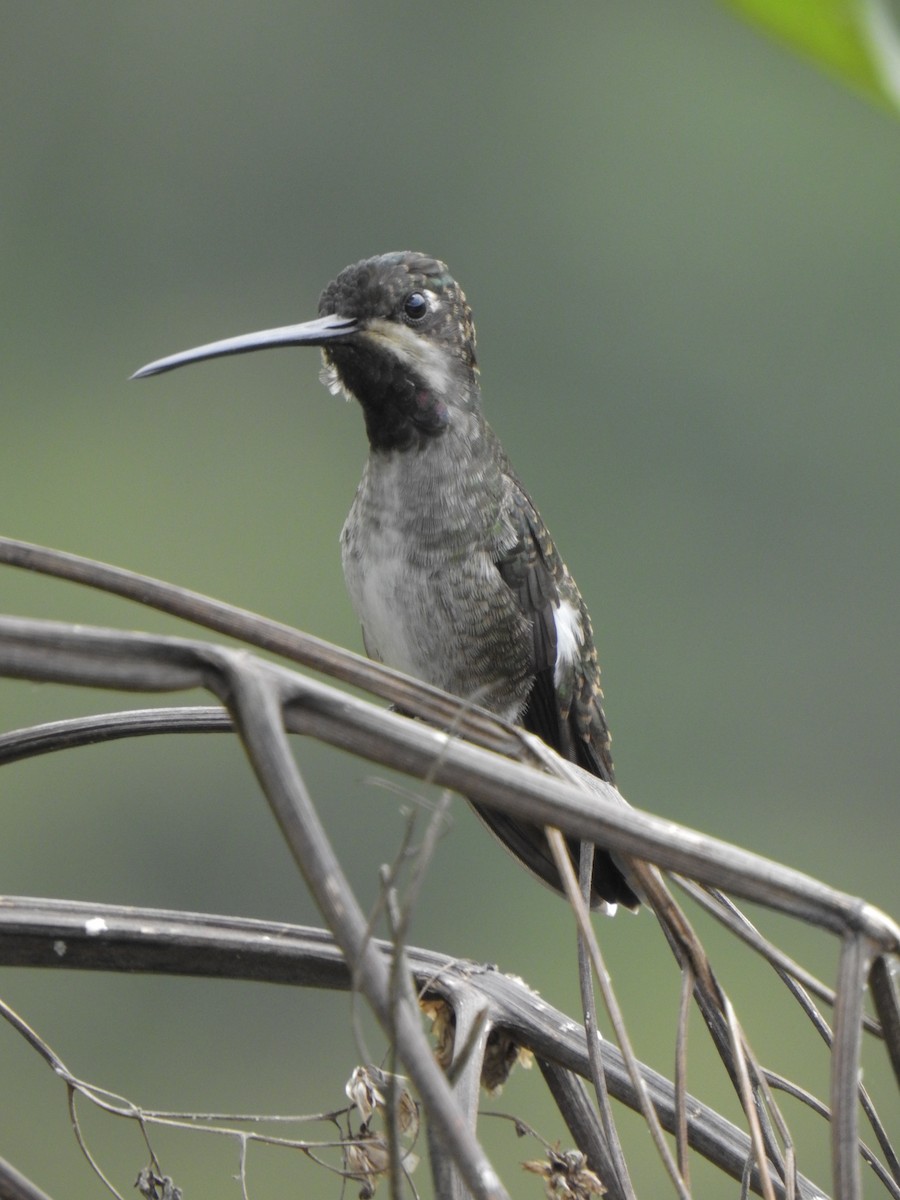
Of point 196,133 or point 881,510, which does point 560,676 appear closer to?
point 881,510

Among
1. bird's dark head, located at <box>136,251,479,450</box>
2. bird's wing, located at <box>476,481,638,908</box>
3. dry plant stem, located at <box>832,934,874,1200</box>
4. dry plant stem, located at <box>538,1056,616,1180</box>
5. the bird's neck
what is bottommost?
dry plant stem, located at <box>832,934,874,1200</box>

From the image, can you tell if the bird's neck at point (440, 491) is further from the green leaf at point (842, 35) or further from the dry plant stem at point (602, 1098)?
the green leaf at point (842, 35)

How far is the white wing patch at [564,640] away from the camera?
3.27 m

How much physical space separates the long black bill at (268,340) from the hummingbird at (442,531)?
3 cm

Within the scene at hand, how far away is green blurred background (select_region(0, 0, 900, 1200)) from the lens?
57.9 ft

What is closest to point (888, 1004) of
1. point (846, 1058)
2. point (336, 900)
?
point (846, 1058)

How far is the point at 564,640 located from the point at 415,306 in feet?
2.15

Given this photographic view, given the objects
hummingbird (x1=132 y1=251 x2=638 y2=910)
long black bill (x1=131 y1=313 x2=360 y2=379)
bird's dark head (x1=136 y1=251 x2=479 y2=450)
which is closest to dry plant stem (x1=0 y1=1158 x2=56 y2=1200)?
long black bill (x1=131 y1=313 x2=360 y2=379)

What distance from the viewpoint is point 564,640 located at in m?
3.27

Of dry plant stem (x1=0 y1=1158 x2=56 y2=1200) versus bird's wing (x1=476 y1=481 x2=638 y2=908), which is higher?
bird's wing (x1=476 y1=481 x2=638 y2=908)

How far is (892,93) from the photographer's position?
2.02ft

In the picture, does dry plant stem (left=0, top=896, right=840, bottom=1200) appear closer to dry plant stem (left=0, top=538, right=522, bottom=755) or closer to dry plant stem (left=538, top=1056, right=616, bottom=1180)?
dry plant stem (left=538, top=1056, right=616, bottom=1180)

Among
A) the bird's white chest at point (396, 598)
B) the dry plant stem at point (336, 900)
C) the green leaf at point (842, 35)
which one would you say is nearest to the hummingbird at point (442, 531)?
the bird's white chest at point (396, 598)

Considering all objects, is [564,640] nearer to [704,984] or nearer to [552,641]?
[552,641]
